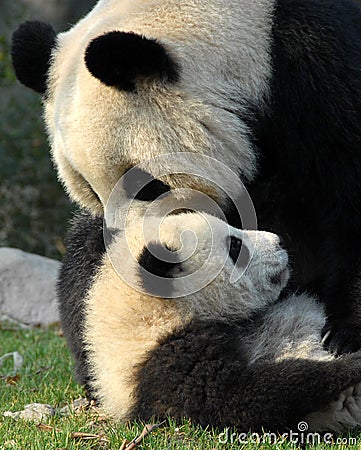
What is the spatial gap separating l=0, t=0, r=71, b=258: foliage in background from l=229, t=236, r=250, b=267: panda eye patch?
526 centimetres

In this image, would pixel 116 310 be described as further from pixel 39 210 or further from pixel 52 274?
pixel 39 210

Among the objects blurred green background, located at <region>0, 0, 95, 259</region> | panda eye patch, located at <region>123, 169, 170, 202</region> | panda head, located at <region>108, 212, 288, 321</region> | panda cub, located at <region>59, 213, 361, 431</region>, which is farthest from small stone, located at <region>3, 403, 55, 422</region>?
blurred green background, located at <region>0, 0, 95, 259</region>

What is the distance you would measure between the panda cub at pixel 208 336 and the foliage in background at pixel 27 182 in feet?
16.4

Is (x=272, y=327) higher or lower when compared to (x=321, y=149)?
lower

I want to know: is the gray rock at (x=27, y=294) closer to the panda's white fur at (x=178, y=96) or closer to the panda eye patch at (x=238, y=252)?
the panda's white fur at (x=178, y=96)

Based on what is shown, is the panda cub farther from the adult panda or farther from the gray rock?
the gray rock

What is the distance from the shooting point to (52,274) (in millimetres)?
6875

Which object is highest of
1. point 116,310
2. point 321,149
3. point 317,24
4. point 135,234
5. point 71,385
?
point 317,24

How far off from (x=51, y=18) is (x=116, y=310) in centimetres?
825

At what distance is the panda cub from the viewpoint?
3340 mm

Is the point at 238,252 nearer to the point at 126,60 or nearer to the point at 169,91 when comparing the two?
the point at 169,91

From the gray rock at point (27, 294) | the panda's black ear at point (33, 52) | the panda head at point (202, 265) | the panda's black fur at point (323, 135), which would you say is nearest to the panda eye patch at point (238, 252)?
the panda head at point (202, 265)

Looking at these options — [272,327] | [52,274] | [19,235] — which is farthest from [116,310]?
[19,235]

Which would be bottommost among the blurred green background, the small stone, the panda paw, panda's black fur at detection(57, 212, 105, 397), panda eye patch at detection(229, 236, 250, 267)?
the blurred green background
